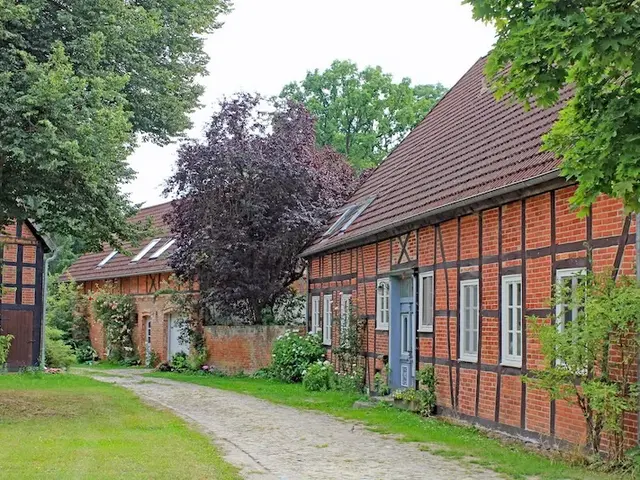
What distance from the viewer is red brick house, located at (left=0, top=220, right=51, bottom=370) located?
27094 millimetres

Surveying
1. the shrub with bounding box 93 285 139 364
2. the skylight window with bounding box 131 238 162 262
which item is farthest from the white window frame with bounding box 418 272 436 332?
the skylight window with bounding box 131 238 162 262

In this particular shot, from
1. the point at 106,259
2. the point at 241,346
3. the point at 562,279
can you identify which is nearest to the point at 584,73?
the point at 562,279

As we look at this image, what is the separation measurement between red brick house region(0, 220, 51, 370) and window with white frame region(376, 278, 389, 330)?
13.0m

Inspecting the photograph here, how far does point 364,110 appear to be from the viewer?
164 feet

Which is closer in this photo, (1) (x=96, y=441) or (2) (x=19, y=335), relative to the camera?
(1) (x=96, y=441)

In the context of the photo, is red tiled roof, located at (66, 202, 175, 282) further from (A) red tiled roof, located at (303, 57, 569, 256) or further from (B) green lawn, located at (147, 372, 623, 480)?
(B) green lawn, located at (147, 372, 623, 480)

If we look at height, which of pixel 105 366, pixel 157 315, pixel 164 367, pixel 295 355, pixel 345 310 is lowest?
pixel 105 366

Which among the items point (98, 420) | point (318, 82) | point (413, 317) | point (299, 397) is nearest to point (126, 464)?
point (98, 420)

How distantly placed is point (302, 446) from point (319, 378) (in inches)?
348

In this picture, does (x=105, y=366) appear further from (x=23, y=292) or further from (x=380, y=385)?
(x=380, y=385)

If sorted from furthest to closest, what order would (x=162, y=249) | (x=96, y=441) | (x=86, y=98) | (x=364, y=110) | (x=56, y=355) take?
1. (x=364, y=110)
2. (x=162, y=249)
3. (x=56, y=355)
4. (x=86, y=98)
5. (x=96, y=441)

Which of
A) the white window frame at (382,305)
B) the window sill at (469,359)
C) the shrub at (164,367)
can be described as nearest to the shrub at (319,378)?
the white window frame at (382,305)

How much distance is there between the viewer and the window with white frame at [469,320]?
14312 millimetres

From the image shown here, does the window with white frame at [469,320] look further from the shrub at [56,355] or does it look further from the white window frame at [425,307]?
the shrub at [56,355]
